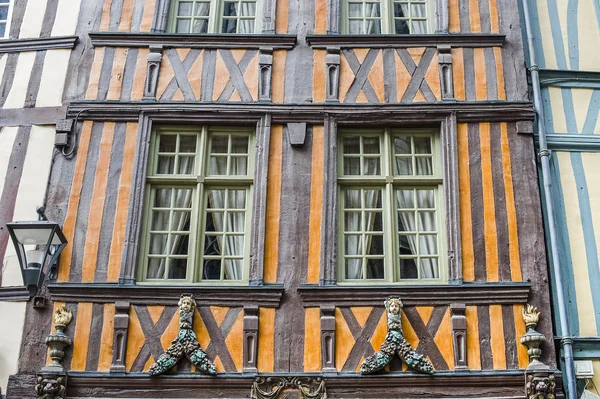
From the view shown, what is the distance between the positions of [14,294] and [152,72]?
2616 millimetres

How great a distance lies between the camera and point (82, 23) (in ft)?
30.8

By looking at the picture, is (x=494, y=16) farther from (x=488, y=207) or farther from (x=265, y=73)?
(x=265, y=73)

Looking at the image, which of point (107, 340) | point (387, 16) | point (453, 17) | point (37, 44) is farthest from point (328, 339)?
point (37, 44)

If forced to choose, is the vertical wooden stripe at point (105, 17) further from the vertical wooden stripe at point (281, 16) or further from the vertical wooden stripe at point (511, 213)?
the vertical wooden stripe at point (511, 213)

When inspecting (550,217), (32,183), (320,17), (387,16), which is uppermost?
(387,16)

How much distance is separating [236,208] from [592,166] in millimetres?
3580

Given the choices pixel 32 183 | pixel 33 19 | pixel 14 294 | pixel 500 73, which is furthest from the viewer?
pixel 33 19

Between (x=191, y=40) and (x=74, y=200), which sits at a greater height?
(x=191, y=40)

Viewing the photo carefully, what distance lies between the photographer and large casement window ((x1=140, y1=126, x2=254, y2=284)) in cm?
827

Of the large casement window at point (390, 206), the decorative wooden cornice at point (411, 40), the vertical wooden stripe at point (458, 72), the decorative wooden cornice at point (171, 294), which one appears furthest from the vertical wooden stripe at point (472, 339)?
the decorative wooden cornice at point (411, 40)

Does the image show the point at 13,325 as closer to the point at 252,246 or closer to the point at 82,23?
the point at 252,246

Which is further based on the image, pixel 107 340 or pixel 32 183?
pixel 32 183

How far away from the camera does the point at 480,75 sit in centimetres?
891

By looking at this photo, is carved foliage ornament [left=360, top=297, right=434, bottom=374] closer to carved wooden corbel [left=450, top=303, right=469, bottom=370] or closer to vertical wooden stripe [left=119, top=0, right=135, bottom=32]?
carved wooden corbel [left=450, top=303, right=469, bottom=370]
